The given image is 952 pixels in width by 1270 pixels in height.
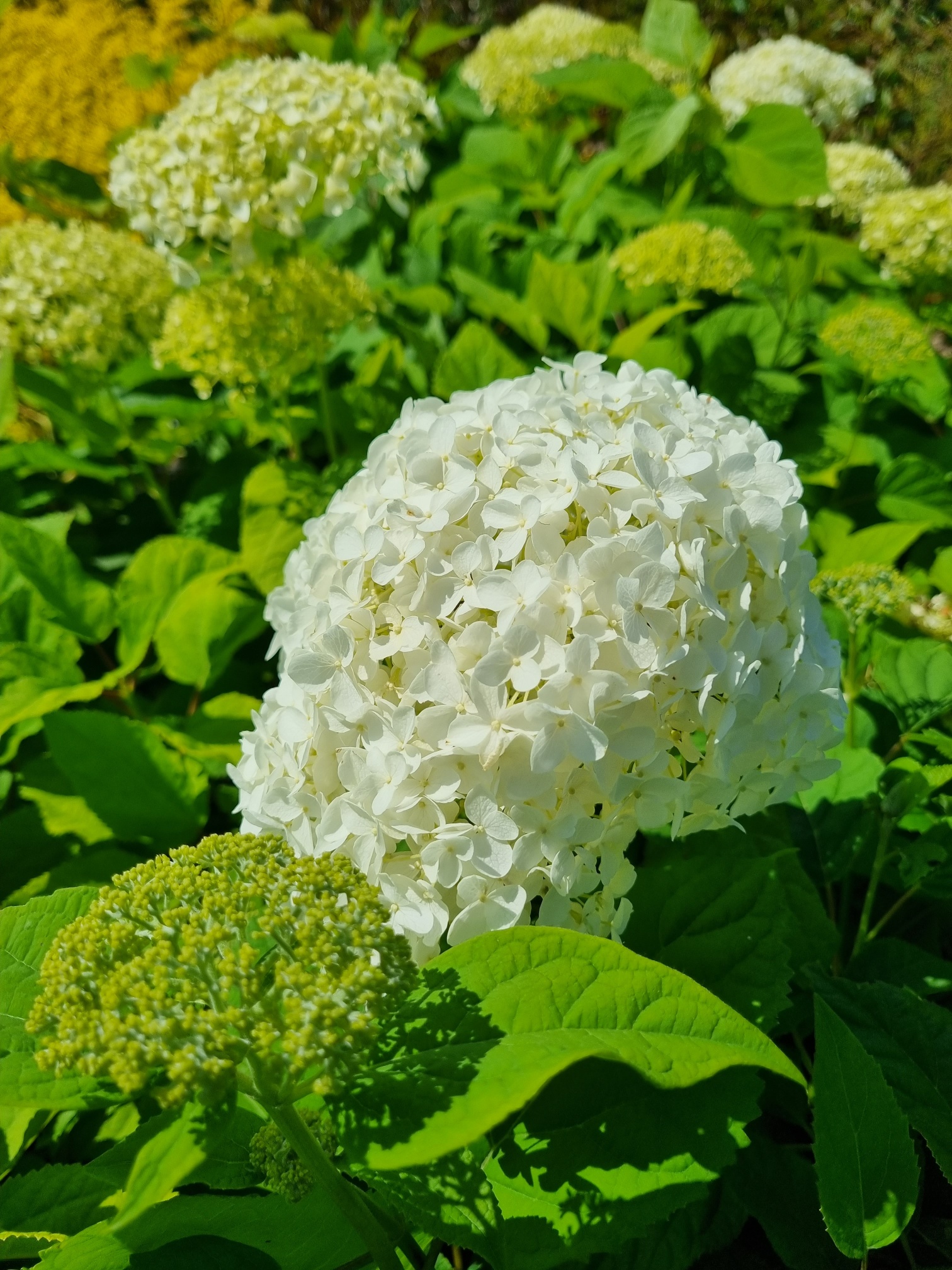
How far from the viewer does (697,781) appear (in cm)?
133

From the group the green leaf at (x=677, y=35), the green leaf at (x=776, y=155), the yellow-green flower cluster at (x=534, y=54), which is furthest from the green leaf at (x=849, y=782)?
the yellow-green flower cluster at (x=534, y=54)

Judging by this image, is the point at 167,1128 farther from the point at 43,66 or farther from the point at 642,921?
the point at 43,66

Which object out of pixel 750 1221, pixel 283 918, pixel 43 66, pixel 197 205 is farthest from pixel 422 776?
pixel 43 66

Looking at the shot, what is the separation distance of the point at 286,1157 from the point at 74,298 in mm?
2355

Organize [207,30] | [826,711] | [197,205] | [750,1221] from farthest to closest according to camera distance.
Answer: [207,30] < [197,205] < [750,1221] < [826,711]

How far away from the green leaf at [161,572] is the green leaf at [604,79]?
1946mm

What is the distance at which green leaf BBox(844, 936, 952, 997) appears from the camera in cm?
162

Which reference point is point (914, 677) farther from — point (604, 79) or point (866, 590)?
A: point (604, 79)

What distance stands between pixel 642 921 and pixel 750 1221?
1.91 ft

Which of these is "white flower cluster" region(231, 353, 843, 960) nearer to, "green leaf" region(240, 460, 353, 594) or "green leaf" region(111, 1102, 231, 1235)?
"green leaf" region(111, 1102, 231, 1235)

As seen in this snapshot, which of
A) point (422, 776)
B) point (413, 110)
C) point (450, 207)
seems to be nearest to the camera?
point (422, 776)

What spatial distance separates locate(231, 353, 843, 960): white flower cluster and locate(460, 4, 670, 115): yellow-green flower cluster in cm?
264

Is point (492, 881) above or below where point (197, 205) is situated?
below

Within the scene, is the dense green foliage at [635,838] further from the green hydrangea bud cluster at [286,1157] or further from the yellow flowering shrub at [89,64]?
the yellow flowering shrub at [89,64]
